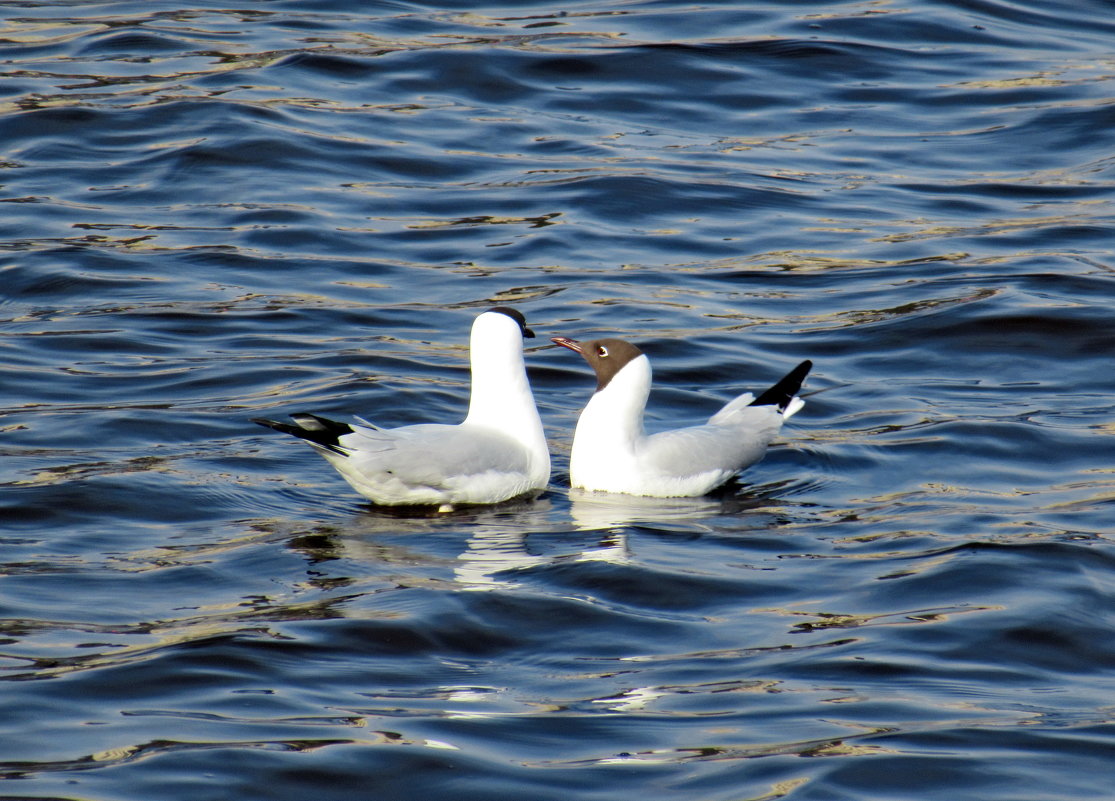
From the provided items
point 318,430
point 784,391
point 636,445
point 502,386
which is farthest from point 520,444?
point 784,391

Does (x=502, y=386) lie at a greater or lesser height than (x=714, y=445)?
greater

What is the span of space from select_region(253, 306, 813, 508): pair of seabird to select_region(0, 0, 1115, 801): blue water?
0.15m

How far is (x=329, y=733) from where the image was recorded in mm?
5164

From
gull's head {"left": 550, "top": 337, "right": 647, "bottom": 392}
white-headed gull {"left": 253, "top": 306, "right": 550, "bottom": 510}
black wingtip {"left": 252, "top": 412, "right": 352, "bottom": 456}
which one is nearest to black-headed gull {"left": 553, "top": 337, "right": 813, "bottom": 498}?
gull's head {"left": 550, "top": 337, "right": 647, "bottom": 392}

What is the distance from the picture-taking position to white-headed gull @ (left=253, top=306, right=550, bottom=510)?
757 cm

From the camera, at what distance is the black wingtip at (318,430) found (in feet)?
24.3

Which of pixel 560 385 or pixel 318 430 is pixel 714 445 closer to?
pixel 318 430

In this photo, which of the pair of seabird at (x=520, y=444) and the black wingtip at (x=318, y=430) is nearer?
the black wingtip at (x=318, y=430)

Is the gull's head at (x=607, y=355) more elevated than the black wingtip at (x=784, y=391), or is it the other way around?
the gull's head at (x=607, y=355)

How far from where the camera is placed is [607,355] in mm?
8469

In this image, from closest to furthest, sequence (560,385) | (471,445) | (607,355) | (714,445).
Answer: (471,445) < (714,445) < (607,355) < (560,385)

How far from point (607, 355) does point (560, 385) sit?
1.75 meters

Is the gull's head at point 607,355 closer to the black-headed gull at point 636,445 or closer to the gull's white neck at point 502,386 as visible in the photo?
the black-headed gull at point 636,445

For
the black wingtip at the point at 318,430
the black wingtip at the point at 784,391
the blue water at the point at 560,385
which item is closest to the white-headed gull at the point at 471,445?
the black wingtip at the point at 318,430
